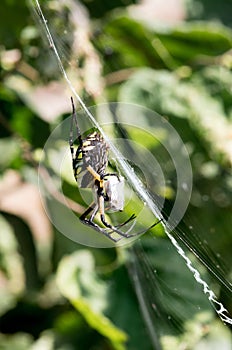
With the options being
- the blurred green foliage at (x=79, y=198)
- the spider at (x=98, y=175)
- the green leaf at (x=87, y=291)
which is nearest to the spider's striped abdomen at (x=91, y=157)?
the spider at (x=98, y=175)

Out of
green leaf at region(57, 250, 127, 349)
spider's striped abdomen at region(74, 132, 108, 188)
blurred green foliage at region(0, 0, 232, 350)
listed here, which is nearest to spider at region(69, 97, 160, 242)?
spider's striped abdomen at region(74, 132, 108, 188)

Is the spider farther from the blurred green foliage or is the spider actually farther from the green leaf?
the green leaf

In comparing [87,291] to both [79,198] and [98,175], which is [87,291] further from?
[98,175]

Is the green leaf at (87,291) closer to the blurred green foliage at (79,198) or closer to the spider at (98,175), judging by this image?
the blurred green foliage at (79,198)

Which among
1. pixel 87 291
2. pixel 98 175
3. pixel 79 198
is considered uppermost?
pixel 98 175

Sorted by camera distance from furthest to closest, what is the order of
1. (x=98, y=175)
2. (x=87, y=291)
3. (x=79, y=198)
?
1. (x=87, y=291)
2. (x=79, y=198)
3. (x=98, y=175)

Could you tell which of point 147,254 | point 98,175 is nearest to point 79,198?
point 147,254

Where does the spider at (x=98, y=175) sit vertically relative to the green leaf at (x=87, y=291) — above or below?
above

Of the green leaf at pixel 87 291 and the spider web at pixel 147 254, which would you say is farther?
the green leaf at pixel 87 291
